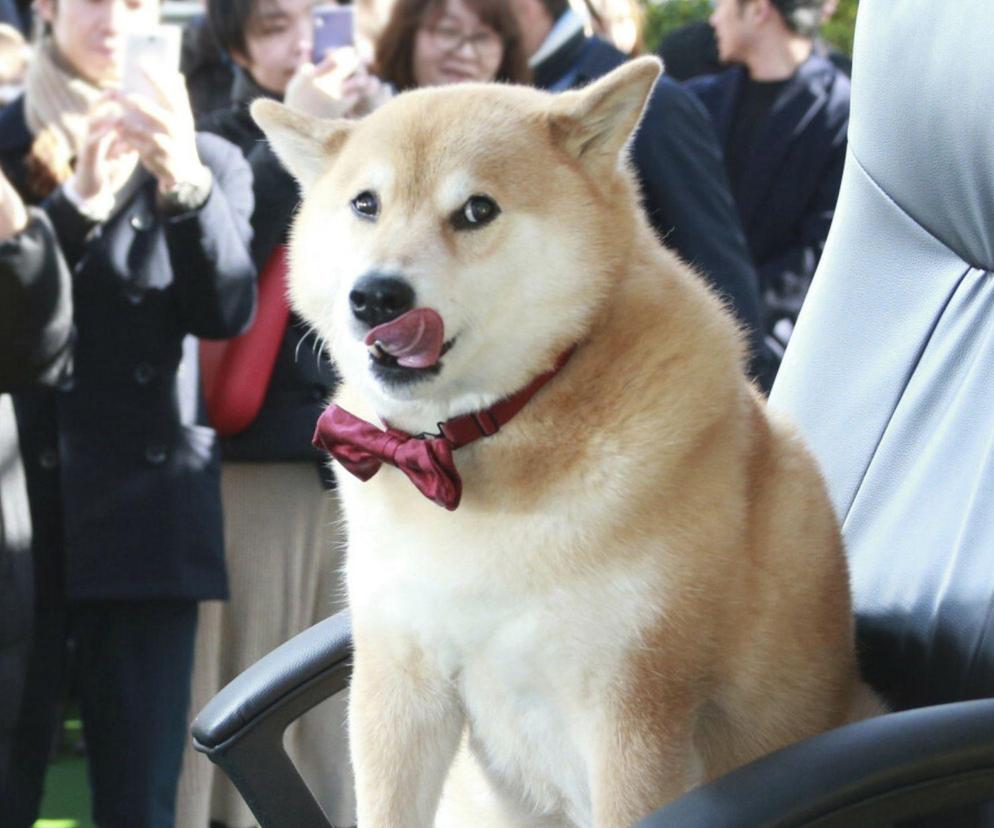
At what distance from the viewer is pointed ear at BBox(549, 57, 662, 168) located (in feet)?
4.04

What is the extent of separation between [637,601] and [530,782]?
242 millimetres

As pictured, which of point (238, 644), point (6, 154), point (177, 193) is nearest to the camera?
point (177, 193)

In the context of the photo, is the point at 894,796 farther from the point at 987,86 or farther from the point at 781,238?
the point at 781,238

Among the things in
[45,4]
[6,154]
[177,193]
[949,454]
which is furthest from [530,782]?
[45,4]

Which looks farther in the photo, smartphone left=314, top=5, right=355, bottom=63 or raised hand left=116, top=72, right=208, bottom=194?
smartphone left=314, top=5, right=355, bottom=63

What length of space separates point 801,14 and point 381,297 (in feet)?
7.30

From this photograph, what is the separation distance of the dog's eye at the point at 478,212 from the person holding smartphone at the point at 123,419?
0.91 metres

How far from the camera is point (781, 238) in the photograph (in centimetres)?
291

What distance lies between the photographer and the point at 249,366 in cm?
228

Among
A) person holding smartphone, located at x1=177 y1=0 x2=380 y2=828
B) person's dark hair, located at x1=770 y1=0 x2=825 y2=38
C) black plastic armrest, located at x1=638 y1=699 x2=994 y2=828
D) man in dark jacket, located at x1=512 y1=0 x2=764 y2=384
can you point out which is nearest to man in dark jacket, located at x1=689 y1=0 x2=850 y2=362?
person's dark hair, located at x1=770 y1=0 x2=825 y2=38

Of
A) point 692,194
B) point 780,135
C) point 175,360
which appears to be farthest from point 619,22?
point 175,360

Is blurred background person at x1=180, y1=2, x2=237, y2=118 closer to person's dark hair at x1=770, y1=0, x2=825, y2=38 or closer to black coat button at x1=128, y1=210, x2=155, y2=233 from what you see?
black coat button at x1=128, y1=210, x2=155, y2=233

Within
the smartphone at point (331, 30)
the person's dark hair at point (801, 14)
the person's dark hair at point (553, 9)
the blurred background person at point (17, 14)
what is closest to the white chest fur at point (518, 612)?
the smartphone at point (331, 30)

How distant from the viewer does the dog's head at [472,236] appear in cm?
119
